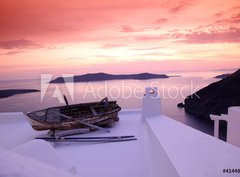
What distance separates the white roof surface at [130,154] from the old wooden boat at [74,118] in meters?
0.26

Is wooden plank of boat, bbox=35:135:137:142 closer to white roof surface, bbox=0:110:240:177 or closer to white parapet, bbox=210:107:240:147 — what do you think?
white roof surface, bbox=0:110:240:177

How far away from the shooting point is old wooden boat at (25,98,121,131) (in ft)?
15.5

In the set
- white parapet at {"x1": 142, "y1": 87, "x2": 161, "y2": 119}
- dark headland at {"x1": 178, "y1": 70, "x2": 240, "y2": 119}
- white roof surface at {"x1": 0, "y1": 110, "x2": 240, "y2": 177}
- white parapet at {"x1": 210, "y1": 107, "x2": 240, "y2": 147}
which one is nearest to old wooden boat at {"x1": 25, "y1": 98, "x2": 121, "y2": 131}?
white roof surface at {"x1": 0, "y1": 110, "x2": 240, "y2": 177}

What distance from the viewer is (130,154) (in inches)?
147

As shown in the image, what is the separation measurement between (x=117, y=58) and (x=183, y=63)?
2.34m

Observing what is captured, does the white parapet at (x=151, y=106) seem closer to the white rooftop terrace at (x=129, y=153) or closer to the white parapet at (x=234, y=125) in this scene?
the white rooftop terrace at (x=129, y=153)

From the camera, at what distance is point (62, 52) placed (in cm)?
748

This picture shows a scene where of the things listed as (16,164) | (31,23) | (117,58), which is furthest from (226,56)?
(16,164)

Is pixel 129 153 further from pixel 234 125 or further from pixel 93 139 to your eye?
pixel 234 125

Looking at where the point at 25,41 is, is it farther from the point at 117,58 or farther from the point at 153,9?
the point at 153,9

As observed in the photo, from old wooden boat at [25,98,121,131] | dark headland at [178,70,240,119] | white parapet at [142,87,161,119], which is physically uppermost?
white parapet at [142,87,161,119]

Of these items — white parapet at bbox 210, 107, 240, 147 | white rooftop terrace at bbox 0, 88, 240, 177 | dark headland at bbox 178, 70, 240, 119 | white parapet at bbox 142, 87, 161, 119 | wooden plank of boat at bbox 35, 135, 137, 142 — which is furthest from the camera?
dark headland at bbox 178, 70, 240, 119

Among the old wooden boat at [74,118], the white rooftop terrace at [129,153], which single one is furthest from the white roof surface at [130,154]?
the old wooden boat at [74,118]

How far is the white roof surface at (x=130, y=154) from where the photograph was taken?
1.79 m
